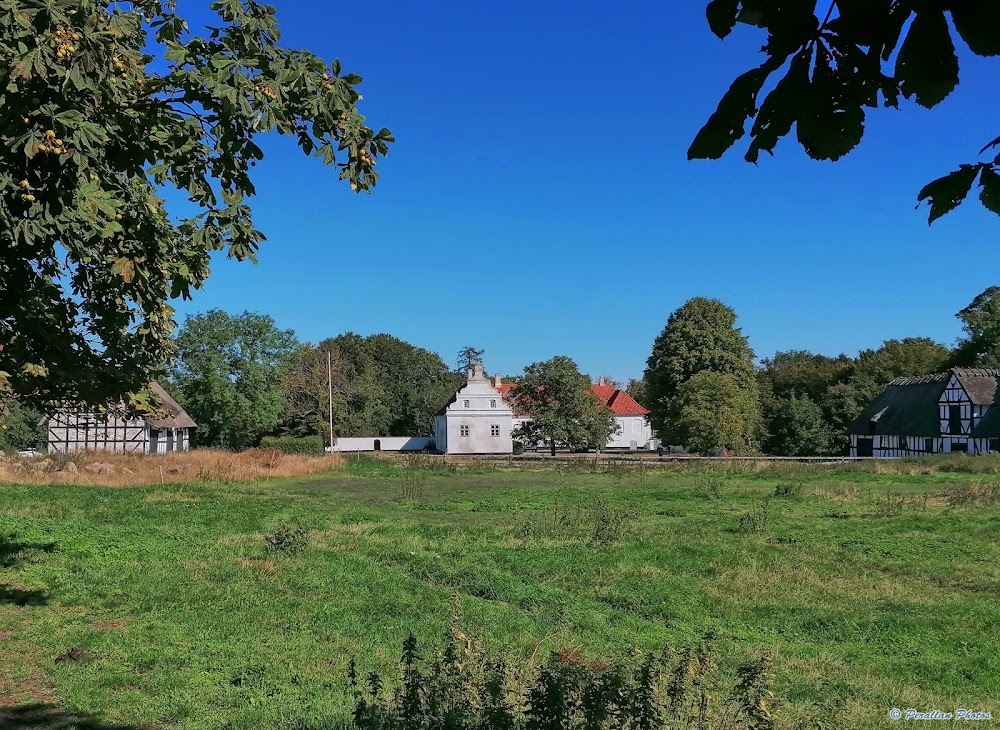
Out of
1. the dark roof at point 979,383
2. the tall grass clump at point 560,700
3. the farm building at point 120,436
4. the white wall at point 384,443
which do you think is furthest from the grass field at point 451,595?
the white wall at point 384,443

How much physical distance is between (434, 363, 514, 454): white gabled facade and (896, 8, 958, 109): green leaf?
58056mm

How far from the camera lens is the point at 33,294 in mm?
5555

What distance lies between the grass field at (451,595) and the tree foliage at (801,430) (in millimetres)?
38329

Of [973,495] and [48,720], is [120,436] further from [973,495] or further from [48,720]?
[973,495]

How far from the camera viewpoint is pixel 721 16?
1.63 metres

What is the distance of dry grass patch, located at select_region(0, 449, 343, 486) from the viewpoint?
2398cm

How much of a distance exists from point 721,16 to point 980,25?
0.52 meters

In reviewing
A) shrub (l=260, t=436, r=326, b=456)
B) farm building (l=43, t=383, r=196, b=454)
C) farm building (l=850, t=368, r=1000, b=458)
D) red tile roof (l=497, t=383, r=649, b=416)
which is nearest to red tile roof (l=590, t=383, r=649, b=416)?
red tile roof (l=497, t=383, r=649, b=416)

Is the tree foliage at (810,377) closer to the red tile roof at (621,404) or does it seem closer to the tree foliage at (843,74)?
the red tile roof at (621,404)

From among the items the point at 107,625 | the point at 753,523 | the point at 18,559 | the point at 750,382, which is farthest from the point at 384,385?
the point at 107,625

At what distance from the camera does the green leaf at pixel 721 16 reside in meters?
1.62

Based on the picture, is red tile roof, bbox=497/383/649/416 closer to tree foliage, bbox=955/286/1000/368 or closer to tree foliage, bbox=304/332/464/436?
tree foliage, bbox=304/332/464/436

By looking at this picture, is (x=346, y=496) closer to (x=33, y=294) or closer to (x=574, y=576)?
(x=574, y=576)

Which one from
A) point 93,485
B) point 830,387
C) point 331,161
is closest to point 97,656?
point 331,161
